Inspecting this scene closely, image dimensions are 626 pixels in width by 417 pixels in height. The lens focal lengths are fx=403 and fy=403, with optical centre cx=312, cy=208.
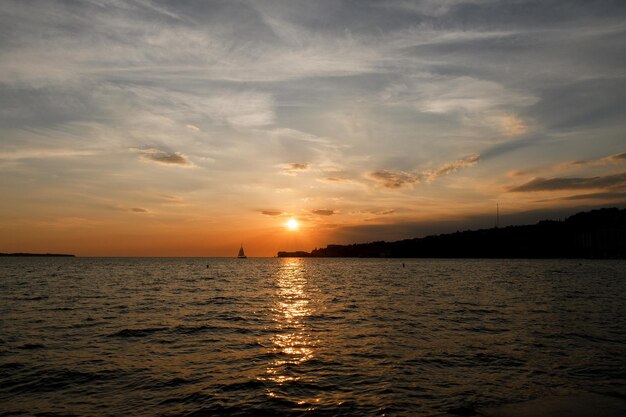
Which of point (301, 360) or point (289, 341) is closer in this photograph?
point (301, 360)

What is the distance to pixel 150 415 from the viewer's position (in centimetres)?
1500

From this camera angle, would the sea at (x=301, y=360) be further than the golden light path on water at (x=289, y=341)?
No

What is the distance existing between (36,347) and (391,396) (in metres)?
22.8

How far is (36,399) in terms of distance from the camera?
16.8m

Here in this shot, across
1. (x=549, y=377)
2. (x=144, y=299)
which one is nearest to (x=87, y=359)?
(x=549, y=377)

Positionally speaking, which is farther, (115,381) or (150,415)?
(115,381)

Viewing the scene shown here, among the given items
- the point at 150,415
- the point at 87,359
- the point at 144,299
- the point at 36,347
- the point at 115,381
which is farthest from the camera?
the point at 144,299

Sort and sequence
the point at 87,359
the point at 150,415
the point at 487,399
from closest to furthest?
the point at 150,415
the point at 487,399
the point at 87,359

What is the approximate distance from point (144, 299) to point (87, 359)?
1280 inches

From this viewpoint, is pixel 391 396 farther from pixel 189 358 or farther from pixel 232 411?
pixel 189 358

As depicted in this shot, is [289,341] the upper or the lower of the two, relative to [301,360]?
lower

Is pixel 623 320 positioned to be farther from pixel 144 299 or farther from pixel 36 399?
pixel 144 299

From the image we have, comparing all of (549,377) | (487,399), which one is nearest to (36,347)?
(487,399)

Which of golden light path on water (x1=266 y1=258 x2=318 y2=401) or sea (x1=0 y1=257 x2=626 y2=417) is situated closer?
sea (x1=0 y1=257 x2=626 y2=417)
